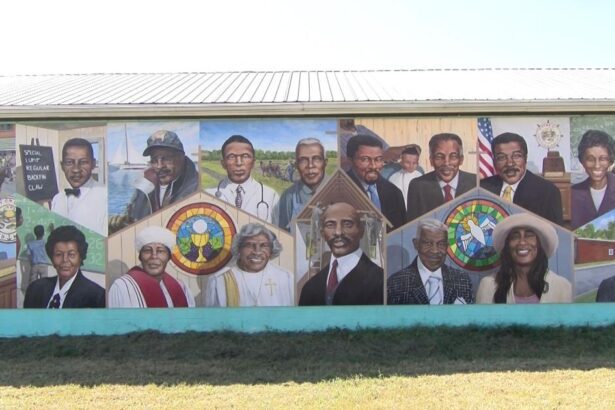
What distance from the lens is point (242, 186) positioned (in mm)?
7262

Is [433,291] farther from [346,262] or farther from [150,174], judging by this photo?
[150,174]

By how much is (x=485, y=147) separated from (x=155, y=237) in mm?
4386

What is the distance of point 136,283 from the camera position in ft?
23.7

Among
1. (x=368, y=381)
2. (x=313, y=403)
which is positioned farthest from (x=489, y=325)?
(x=313, y=403)

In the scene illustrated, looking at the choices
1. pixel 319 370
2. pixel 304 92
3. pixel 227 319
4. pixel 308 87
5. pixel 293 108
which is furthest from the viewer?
pixel 308 87

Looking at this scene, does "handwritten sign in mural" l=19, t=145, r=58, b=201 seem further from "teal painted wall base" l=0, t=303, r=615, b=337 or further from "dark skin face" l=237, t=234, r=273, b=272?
"dark skin face" l=237, t=234, r=273, b=272

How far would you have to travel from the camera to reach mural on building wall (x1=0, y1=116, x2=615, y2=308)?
723 cm

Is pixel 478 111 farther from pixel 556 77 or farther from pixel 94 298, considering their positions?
pixel 94 298

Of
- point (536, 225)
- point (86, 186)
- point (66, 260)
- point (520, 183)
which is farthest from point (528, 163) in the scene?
point (66, 260)

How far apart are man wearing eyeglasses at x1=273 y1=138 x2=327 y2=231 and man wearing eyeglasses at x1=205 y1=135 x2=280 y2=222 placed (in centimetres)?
15

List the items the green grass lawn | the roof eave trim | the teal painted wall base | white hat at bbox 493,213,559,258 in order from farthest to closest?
white hat at bbox 493,213,559,258 → the teal painted wall base → the roof eave trim → the green grass lawn

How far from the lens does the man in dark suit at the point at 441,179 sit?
7258 mm

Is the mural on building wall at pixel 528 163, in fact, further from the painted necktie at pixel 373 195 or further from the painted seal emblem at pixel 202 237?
the painted seal emblem at pixel 202 237

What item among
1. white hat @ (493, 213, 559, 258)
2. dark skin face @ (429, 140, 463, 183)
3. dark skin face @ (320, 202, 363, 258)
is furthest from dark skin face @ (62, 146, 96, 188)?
white hat @ (493, 213, 559, 258)
